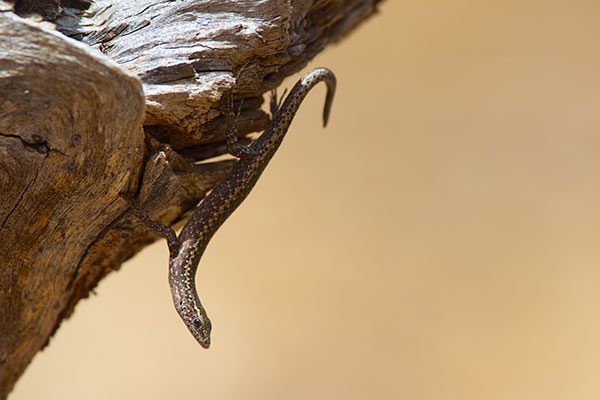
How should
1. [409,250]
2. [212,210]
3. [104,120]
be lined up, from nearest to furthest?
[104,120] < [212,210] < [409,250]

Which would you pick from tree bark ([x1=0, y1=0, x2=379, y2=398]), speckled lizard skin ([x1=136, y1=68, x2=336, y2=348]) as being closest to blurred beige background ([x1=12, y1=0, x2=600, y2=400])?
speckled lizard skin ([x1=136, y1=68, x2=336, y2=348])

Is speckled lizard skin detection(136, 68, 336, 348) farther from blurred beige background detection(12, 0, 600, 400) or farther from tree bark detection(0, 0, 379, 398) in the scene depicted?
blurred beige background detection(12, 0, 600, 400)

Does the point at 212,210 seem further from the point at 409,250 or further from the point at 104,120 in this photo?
the point at 409,250

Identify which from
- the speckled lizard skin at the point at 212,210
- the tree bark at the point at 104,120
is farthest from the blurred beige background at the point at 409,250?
the tree bark at the point at 104,120

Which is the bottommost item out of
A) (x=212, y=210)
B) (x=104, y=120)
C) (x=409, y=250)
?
(x=409, y=250)

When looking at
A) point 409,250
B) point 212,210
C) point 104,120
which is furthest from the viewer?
point 409,250

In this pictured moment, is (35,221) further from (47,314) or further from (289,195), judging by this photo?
(289,195)

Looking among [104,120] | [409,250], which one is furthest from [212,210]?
[409,250]
